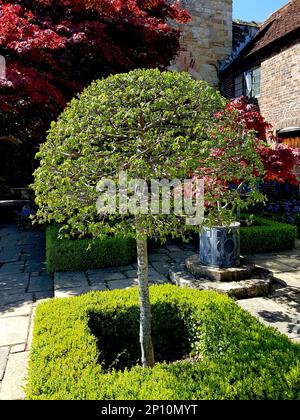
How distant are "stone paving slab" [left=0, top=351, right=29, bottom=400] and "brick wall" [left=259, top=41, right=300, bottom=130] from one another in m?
9.66

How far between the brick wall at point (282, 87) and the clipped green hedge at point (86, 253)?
7045 mm

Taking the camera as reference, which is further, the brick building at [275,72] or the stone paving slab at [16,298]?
the brick building at [275,72]

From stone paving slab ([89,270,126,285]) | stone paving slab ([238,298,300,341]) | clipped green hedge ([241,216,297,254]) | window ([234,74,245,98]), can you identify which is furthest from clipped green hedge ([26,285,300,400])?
window ([234,74,245,98])

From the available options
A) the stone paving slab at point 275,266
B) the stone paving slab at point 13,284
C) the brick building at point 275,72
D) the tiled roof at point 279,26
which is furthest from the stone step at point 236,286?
the tiled roof at point 279,26

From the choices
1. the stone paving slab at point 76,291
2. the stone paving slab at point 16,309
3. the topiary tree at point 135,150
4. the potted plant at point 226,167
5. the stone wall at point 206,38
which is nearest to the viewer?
the topiary tree at point 135,150

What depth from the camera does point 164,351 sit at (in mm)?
3475

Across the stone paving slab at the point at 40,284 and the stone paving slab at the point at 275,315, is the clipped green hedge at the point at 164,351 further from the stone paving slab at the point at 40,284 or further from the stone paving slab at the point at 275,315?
the stone paving slab at the point at 40,284

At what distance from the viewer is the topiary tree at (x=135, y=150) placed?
2.40 meters

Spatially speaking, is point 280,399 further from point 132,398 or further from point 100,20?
point 100,20

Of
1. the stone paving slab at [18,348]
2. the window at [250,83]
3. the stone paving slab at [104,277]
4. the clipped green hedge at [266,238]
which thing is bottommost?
the stone paving slab at [18,348]

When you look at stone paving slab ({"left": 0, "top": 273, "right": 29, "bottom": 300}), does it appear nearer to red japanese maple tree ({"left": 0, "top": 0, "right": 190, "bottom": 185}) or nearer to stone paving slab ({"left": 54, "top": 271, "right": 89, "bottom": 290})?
stone paving slab ({"left": 54, "top": 271, "right": 89, "bottom": 290})

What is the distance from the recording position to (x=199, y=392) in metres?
2.12

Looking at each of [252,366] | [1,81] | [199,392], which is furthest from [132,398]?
[1,81]

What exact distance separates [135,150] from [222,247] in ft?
10.5
